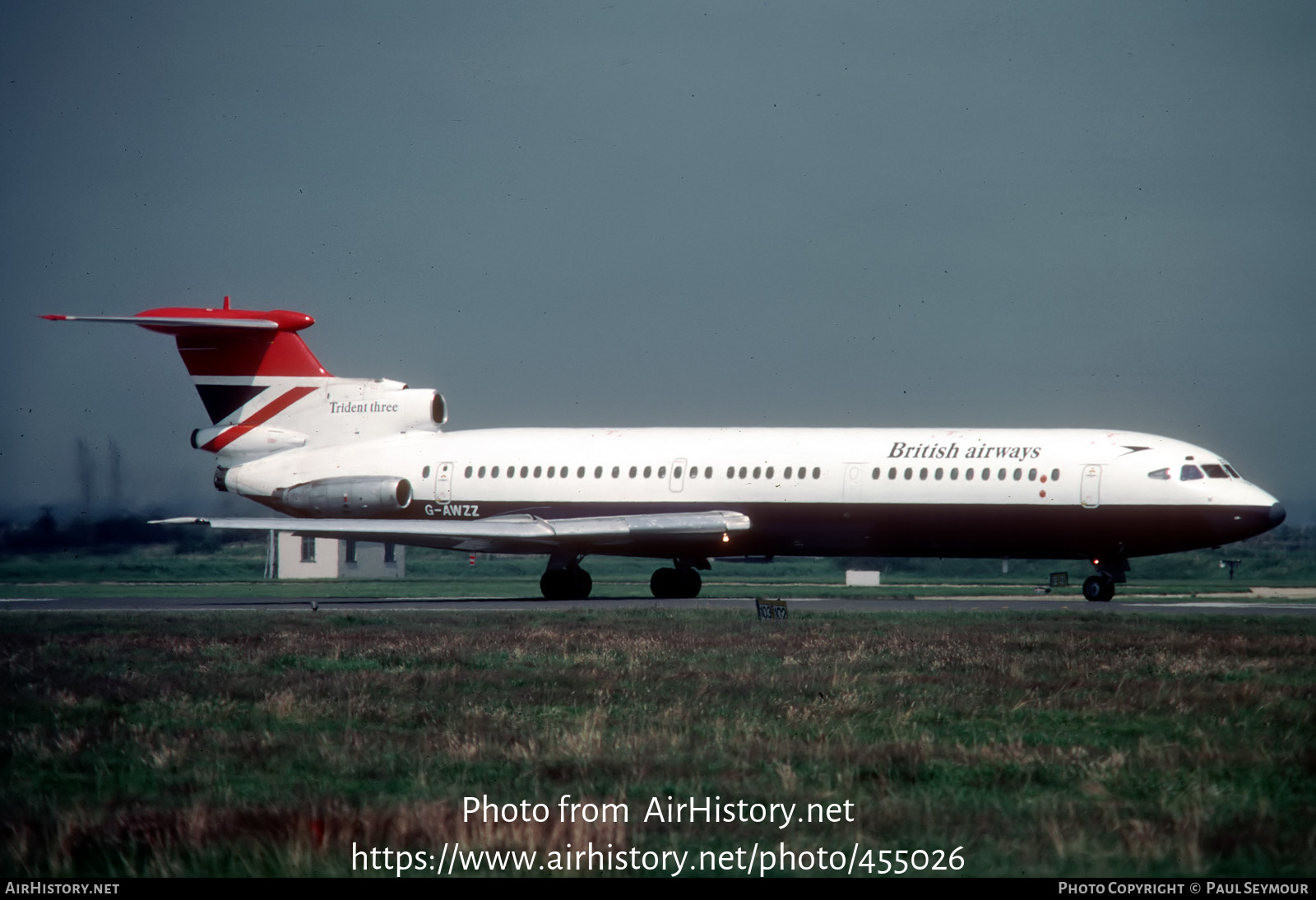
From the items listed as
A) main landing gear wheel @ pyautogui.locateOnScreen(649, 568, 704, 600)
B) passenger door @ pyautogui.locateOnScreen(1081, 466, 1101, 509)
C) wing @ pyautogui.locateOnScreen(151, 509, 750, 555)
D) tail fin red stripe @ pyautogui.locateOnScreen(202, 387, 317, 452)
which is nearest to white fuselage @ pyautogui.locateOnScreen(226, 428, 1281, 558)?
passenger door @ pyautogui.locateOnScreen(1081, 466, 1101, 509)

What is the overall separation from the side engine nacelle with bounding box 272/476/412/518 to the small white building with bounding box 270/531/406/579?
23.4 m

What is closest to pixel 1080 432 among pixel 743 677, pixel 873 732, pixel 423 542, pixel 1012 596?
pixel 1012 596

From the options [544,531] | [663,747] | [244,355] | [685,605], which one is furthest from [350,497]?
[663,747]

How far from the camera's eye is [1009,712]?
494 inches

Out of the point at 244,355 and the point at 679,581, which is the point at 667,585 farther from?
the point at 244,355

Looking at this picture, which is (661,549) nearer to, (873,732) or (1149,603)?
(1149,603)

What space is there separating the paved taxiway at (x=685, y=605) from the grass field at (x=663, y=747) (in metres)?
8.64

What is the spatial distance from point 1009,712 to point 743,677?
3362 millimetres

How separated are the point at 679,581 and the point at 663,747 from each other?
84.9ft

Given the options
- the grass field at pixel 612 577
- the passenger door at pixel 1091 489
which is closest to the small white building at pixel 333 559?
the grass field at pixel 612 577

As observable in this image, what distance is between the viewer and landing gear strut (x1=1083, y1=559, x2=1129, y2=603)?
3250cm

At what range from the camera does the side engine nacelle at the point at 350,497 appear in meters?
36.3

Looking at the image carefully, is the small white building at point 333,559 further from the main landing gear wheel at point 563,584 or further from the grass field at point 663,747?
the grass field at point 663,747

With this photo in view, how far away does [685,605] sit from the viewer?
30406mm
